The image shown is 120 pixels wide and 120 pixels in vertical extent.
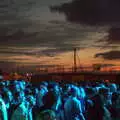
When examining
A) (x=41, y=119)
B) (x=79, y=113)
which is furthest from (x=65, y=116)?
(x=41, y=119)

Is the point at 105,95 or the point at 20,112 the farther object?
the point at 105,95

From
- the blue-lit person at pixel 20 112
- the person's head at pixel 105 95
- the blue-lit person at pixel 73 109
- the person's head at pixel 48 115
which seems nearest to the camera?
the person's head at pixel 48 115

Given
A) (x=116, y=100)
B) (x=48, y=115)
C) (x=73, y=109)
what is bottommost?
(x=73, y=109)

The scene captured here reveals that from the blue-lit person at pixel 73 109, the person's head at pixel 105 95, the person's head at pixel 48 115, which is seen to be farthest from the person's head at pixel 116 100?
the person's head at pixel 48 115

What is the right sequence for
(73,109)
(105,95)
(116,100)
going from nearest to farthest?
(73,109), (116,100), (105,95)

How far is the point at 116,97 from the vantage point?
26.1ft

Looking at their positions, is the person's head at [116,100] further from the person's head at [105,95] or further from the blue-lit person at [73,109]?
the blue-lit person at [73,109]

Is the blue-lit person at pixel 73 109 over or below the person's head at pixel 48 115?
below

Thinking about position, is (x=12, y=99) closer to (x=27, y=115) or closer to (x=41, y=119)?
(x=27, y=115)

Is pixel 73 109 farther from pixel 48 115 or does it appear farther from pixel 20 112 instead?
pixel 48 115

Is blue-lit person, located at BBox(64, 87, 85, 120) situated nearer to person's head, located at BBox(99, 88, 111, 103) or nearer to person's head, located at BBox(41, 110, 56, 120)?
person's head, located at BBox(99, 88, 111, 103)

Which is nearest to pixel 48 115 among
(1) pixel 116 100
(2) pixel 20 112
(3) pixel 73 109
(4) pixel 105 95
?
(2) pixel 20 112

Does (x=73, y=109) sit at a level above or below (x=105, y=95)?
below

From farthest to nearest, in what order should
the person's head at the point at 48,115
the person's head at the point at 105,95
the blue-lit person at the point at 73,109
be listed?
the person's head at the point at 105,95, the blue-lit person at the point at 73,109, the person's head at the point at 48,115
